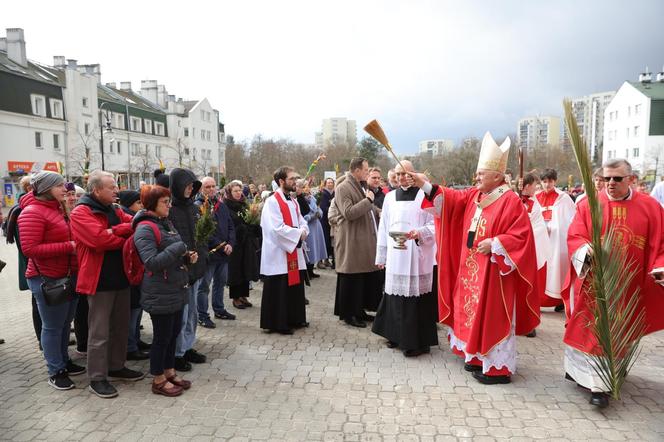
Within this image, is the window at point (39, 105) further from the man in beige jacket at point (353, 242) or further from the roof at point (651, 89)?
the roof at point (651, 89)

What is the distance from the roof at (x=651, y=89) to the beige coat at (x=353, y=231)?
2337 inches

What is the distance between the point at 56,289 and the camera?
14.2ft

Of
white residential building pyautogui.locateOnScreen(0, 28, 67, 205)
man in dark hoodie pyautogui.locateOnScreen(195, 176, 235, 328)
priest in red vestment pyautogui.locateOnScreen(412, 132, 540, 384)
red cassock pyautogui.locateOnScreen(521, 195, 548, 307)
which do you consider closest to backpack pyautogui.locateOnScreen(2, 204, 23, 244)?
man in dark hoodie pyautogui.locateOnScreen(195, 176, 235, 328)

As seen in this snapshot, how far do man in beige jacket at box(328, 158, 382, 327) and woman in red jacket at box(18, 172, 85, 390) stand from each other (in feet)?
10.6

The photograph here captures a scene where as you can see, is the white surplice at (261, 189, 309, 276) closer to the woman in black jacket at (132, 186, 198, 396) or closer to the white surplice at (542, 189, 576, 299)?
the woman in black jacket at (132, 186, 198, 396)

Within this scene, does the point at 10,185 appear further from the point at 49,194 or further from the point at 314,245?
the point at 49,194

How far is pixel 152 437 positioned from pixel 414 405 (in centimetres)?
214

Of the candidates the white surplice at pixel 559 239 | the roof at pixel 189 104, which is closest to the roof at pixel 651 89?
the roof at pixel 189 104

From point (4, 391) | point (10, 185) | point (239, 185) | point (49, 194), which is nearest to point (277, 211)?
point (239, 185)

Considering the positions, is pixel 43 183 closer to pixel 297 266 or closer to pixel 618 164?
pixel 297 266

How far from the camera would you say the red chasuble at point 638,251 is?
4.10 meters

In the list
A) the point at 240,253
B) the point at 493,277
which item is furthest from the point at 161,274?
the point at 240,253

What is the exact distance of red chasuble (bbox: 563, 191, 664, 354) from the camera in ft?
13.4

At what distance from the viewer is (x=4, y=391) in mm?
4395
